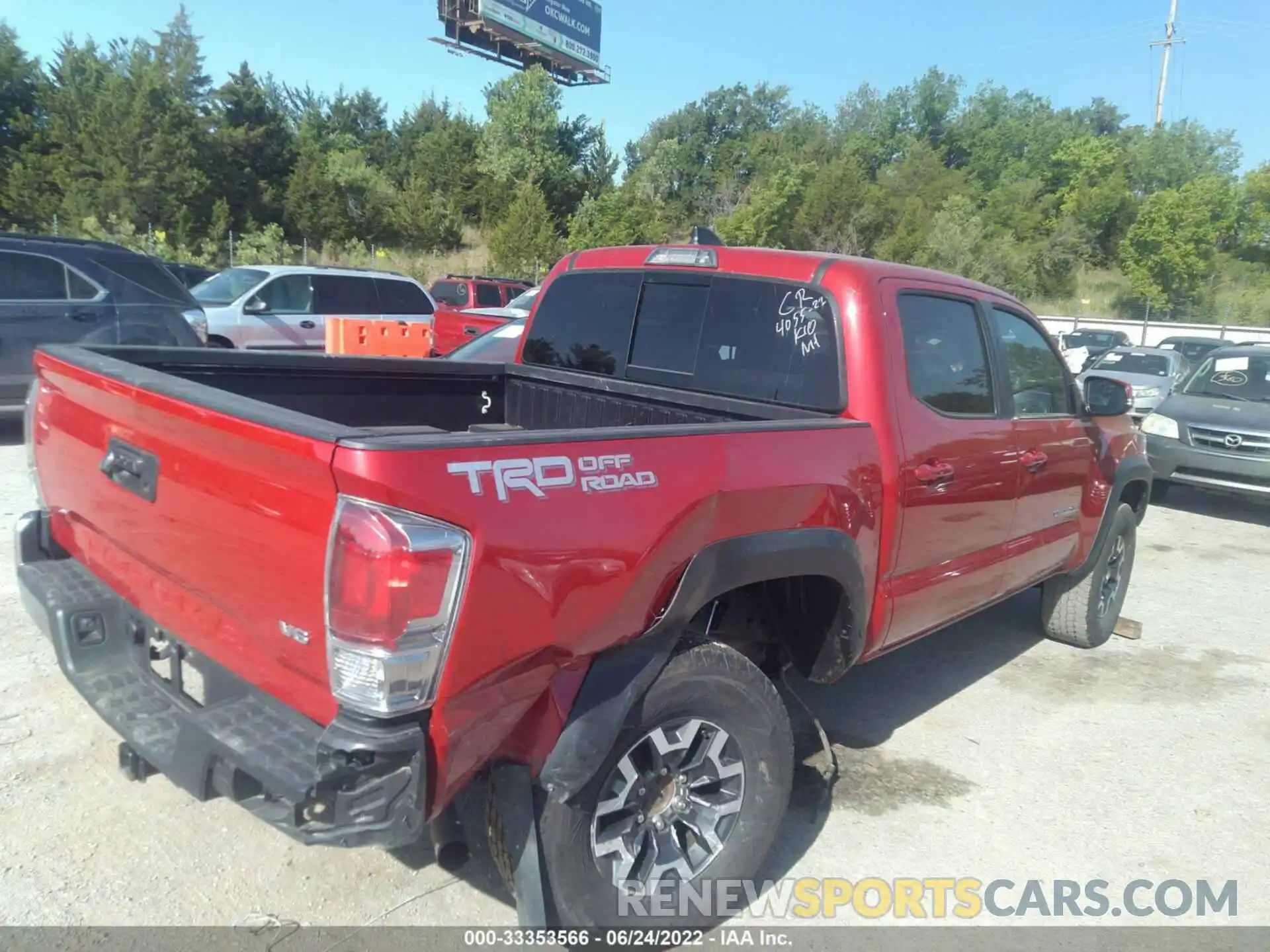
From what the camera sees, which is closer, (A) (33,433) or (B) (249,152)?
(A) (33,433)

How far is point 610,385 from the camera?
12.9 ft

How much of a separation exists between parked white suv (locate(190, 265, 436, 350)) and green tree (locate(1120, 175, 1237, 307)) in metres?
38.7

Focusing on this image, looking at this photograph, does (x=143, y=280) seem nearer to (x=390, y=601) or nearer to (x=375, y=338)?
(x=375, y=338)

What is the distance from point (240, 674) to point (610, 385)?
6.73 feet

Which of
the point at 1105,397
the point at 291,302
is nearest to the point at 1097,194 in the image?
the point at 291,302

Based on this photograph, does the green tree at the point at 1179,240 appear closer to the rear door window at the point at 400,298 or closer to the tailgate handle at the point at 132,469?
the rear door window at the point at 400,298

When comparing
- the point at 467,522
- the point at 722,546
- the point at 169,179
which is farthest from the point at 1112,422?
the point at 169,179

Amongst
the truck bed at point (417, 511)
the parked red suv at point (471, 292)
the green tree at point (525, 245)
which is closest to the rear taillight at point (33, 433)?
the truck bed at point (417, 511)

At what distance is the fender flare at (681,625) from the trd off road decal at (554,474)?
364 mm

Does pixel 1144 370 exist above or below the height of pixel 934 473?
below

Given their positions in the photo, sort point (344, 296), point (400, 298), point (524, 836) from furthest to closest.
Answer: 1. point (400, 298)
2. point (344, 296)
3. point (524, 836)

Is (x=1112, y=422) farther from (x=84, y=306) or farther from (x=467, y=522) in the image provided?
(x=84, y=306)

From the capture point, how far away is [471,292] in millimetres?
20609

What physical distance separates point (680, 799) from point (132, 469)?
5.89 ft
